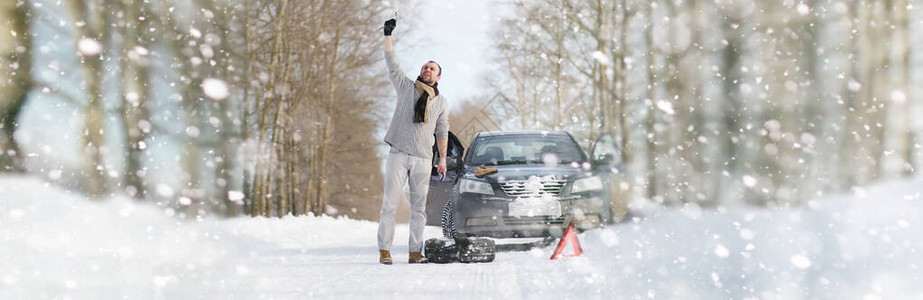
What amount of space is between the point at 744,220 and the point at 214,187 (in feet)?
49.4

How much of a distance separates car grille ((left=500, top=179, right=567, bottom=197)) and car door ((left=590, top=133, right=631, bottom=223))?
0.71 metres

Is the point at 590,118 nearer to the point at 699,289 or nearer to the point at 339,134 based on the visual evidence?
the point at 339,134

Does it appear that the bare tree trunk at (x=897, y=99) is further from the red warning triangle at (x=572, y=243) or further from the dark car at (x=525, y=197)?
the red warning triangle at (x=572, y=243)

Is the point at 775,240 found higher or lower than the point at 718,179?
lower

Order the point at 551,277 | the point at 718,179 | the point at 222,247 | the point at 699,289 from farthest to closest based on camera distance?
the point at 718,179 < the point at 222,247 < the point at 551,277 < the point at 699,289

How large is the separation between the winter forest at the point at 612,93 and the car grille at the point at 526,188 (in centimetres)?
413

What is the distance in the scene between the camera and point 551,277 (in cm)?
640

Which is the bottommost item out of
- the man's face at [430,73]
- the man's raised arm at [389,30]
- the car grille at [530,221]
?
the car grille at [530,221]

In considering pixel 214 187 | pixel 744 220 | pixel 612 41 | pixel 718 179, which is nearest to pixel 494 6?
pixel 612 41

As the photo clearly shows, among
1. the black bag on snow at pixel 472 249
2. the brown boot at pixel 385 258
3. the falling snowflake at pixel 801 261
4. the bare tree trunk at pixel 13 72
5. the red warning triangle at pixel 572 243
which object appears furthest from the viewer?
the bare tree trunk at pixel 13 72

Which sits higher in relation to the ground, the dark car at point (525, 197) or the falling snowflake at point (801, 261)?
the dark car at point (525, 197)

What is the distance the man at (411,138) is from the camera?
24.5 feet

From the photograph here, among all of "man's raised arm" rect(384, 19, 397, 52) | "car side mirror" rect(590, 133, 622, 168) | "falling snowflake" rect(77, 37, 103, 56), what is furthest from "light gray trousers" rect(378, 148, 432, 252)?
"falling snowflake" rect(77, 37, 103, 56)

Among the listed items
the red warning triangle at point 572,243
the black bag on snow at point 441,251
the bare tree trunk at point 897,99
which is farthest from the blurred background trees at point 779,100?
the black bag on snow at point 441,251
